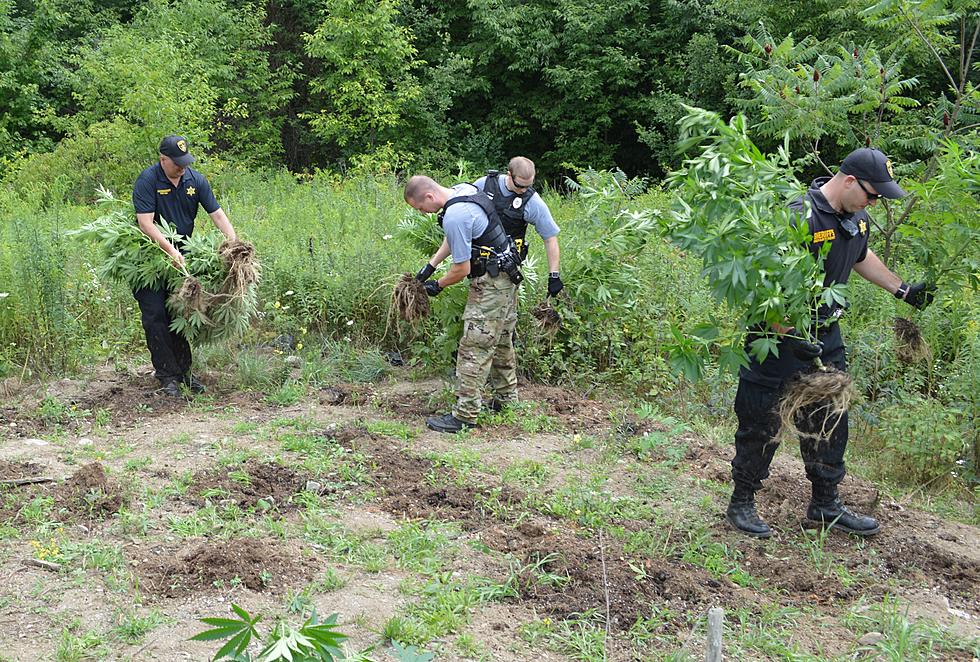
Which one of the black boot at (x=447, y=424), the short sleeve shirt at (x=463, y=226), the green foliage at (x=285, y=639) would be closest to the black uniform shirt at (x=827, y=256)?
the short sleeve shirt at (x=463, y=226)

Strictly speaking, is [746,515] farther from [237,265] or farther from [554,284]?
[237,265]

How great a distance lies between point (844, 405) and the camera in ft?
14.4

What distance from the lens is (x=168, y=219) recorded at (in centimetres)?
664

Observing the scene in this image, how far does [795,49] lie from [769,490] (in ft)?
13.9

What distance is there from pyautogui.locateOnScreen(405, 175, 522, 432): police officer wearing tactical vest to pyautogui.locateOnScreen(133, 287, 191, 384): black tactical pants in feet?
6.69

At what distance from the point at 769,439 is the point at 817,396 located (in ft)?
1.71

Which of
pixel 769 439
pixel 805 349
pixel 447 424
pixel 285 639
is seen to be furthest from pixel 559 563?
pixel 285 639

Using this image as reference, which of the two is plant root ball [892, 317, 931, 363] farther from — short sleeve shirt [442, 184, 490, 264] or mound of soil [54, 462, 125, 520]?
mound of soil [54, 462, 125, 520]

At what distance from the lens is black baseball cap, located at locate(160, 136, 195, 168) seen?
6.27 metres

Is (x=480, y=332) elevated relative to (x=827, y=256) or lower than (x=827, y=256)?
lower

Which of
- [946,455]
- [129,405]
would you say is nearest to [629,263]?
[946,455]

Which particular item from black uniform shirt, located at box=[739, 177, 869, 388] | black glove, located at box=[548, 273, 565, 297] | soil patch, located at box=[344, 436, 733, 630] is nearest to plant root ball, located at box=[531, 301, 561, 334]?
black glove, located at box=[548, 273, 565, 297]

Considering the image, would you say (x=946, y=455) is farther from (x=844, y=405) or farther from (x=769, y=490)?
(x=844, y=405)

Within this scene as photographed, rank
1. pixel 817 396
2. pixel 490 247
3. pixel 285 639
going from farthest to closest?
pixel 490 247, pixel 817 396, pixel 285 639
